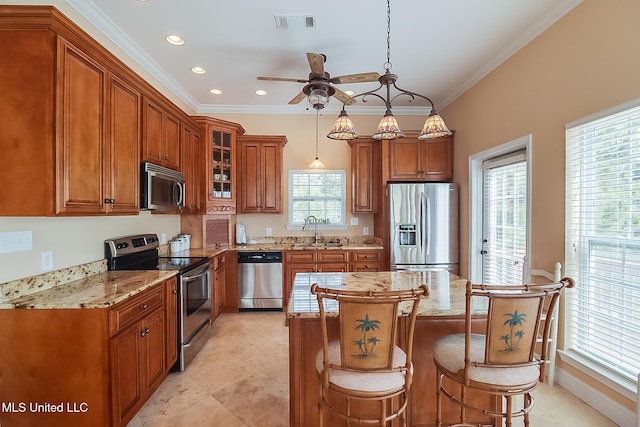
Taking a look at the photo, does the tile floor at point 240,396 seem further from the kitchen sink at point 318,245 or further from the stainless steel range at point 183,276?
the kitchen sink at point 318,245

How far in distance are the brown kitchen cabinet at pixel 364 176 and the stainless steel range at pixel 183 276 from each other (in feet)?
7.76

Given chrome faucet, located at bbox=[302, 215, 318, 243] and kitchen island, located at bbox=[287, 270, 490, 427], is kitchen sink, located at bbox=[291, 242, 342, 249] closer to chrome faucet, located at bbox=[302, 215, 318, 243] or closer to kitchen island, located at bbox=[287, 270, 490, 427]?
chrome faucet, located at bbox=[302, 215, 318, 243]

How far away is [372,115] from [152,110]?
3.18 meters

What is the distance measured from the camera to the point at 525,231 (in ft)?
9.26

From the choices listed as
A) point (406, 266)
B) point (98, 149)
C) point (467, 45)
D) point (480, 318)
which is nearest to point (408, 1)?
point (467, 45)

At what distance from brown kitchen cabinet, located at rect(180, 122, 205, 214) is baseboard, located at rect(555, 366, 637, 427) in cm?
414

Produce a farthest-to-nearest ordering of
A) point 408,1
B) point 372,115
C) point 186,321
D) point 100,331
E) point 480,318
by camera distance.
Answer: point 372,115, point 186,321, point 408,1, point 480,318, point 100,331

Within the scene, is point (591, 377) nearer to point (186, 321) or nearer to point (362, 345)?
point (362, 345)

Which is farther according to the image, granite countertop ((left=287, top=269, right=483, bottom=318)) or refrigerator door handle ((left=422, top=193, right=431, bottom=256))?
refrigerator door handle ((left=422, top=193, right=431, bottom=256))

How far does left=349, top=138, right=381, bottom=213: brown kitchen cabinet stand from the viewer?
4488 mm

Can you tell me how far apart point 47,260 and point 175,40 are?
2211mm

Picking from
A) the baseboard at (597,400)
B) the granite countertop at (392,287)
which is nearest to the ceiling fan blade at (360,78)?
the granite countertop at (392,287)

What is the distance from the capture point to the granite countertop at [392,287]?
1624mm

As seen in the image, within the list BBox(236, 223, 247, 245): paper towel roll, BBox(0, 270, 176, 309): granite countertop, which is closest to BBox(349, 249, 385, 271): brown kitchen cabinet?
A: BBox(236, 223, 247, 245): paper towel roll
